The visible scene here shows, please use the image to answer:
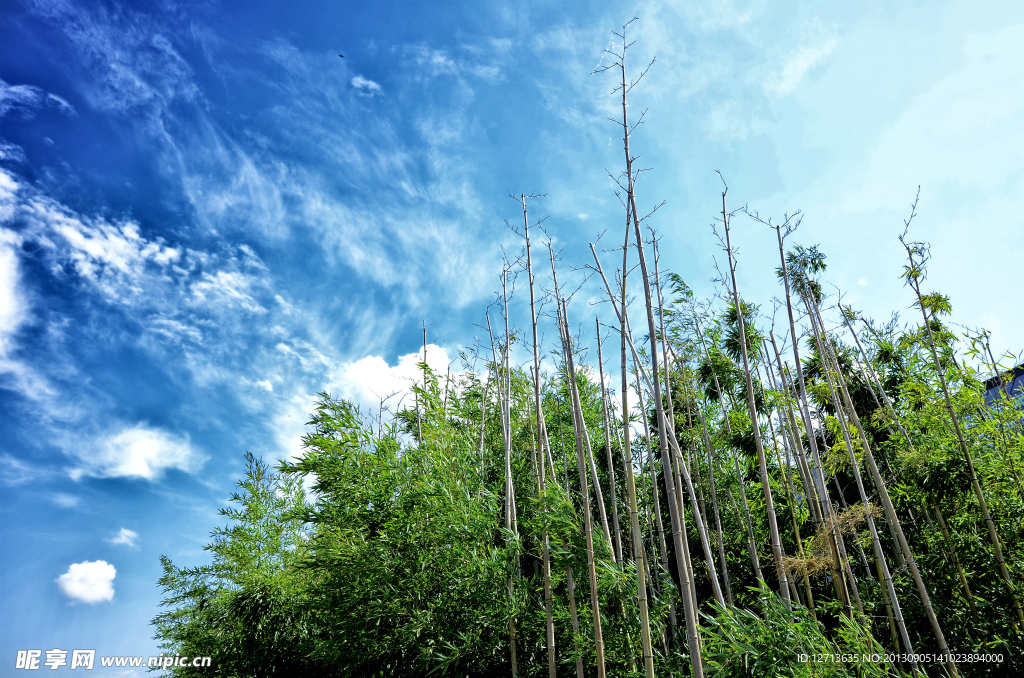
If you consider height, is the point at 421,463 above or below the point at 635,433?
below

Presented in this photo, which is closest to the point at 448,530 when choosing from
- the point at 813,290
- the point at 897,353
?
the point at 813,290

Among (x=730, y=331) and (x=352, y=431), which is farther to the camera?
(x=730, y=331)

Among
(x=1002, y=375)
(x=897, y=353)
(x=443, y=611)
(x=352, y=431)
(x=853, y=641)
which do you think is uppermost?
(x=897, y=353)

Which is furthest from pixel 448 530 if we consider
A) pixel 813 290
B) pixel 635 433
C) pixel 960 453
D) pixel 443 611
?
pixel 813 290

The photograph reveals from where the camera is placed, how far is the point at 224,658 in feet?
24.0

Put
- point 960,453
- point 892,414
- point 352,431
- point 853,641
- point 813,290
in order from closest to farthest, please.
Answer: point 853,641 → point 960,453 → point 352,431 → point 892,414 → point 813,290

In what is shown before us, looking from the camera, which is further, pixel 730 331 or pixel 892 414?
pixel 730 331

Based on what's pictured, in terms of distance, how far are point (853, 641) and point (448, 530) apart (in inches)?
127

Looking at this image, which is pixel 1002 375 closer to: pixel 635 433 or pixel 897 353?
pixel 897 353

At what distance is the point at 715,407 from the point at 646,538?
2.31 m

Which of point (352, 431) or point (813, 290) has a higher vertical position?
point (813, 290)

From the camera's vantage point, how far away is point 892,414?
6.26 metres

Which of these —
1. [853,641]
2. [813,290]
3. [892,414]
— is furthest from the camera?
[813,290]

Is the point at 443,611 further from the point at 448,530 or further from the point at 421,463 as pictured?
the point at 421,463
